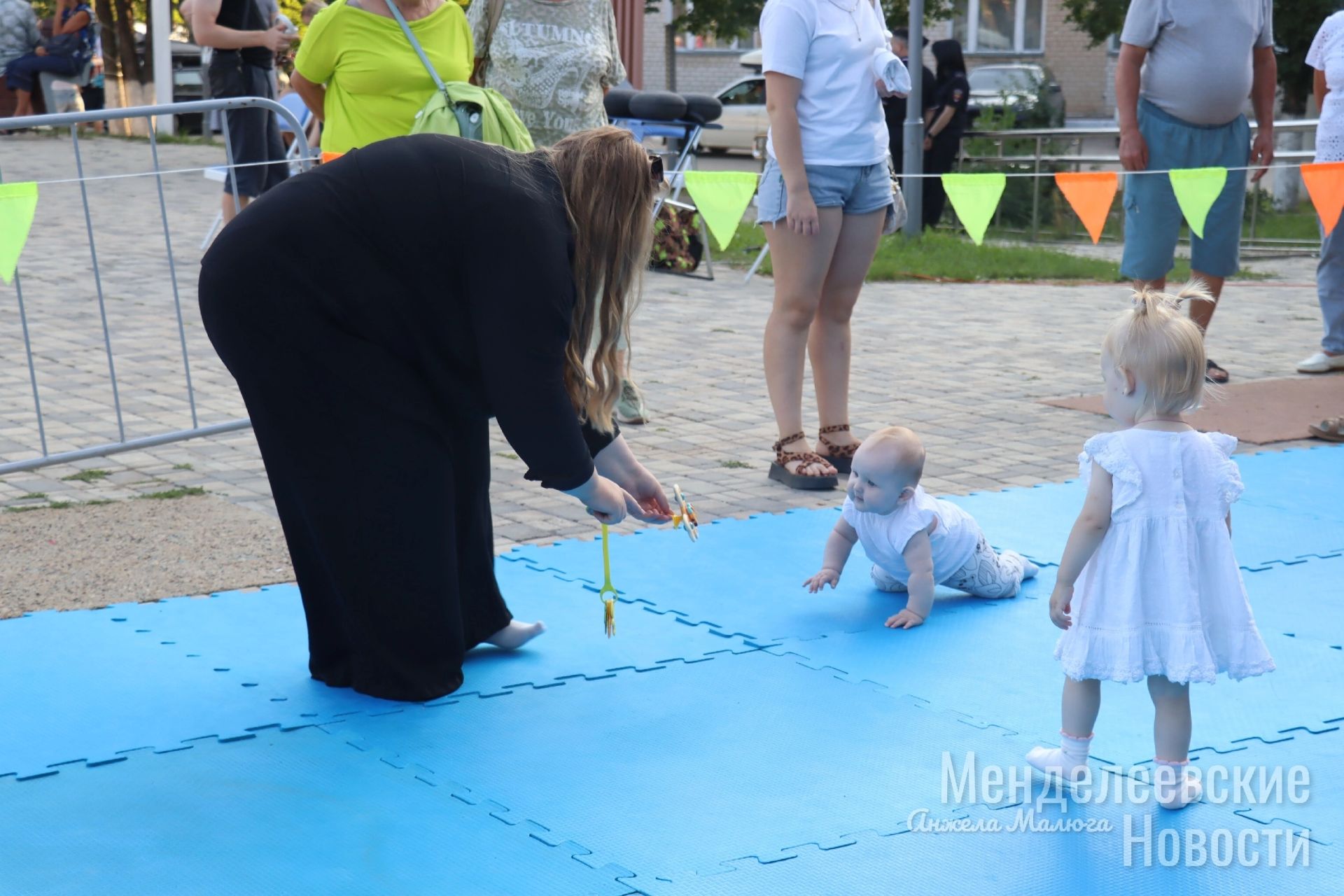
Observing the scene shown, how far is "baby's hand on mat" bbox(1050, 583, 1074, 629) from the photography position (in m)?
2.90

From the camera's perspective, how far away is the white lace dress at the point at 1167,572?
2834mm

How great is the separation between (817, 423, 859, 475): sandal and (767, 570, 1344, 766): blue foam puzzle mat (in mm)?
1566

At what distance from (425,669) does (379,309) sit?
0.89 meters

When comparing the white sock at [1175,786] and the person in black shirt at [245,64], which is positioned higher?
the person in black shirt at [245,64]

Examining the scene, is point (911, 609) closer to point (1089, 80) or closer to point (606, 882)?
point (606, 882)

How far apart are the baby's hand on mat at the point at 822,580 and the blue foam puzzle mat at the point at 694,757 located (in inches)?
16.3

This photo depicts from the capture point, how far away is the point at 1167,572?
9.33 feet

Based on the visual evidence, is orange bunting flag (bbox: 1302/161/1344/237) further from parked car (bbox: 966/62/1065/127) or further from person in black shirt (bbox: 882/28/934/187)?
parked car (bbox: 966/62/1065/127)

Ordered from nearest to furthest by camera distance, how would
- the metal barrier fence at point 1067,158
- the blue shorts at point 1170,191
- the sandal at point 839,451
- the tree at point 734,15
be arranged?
the sandal at point 839,451 → the blue shorts at point 1170,191 → the metal barrier fence at point 1067,158 → the tree at point 734,15

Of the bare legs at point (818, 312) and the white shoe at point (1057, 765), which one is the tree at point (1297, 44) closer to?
the bare legs at point (818, 312)

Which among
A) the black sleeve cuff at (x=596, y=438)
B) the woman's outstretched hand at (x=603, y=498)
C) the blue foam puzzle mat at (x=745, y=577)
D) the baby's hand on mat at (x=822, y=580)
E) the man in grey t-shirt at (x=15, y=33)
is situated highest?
the man in grey t-shirt at (x=15, y=33)

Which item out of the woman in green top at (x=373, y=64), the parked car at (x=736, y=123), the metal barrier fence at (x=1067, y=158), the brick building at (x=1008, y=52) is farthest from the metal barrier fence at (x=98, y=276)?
the brick building at (x=1008, y=52)

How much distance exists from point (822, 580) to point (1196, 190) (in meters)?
3.86

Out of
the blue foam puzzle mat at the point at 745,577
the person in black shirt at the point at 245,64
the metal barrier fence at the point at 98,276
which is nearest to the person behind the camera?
the blue foam puzzle mat at the point at 745,577
